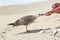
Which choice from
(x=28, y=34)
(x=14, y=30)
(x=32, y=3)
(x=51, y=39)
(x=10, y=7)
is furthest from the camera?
(x=32, y=3)

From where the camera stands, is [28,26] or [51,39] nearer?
[51,39]

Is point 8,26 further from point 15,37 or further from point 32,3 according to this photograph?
point 32,3

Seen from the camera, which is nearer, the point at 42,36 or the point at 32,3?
the point at 42,36

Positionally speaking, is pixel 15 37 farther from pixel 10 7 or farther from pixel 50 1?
pixel 50 1

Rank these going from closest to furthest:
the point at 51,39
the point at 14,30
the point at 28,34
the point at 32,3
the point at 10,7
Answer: the point at 51,39 < the point at 28,34 < the point at 14,30 < the point at 10,7 < the point at 32,3

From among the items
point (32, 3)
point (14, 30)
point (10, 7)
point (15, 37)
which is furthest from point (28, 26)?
point (32, 3)

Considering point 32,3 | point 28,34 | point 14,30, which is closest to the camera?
point 28,34

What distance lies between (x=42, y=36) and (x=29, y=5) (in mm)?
4596

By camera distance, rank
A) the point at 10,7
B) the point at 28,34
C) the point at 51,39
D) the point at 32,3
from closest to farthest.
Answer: the point at 51,39
the point at 28,34
the point at 10,7
the point at 32,3

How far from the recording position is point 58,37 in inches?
185

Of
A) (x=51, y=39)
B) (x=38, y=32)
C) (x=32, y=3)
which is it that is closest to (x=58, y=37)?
(x=51, y=39)

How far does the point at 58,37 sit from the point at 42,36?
0.35 metres

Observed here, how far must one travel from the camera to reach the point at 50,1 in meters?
9.95

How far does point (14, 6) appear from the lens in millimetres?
9172
